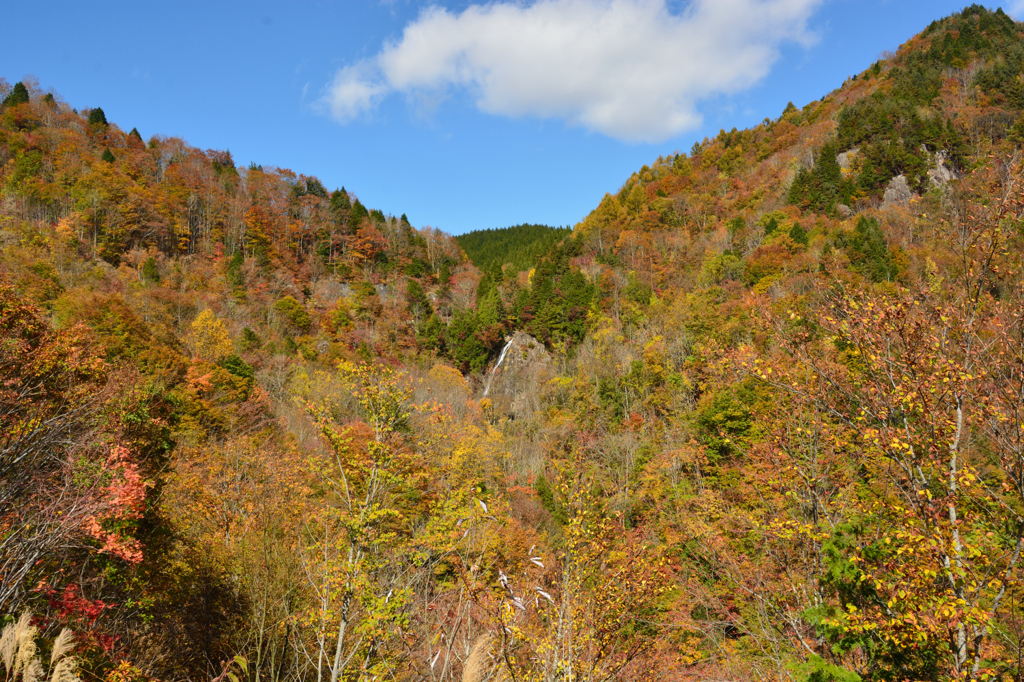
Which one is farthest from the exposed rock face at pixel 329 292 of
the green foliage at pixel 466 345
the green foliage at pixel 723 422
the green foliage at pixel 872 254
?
the green foliage at pixel 872 254

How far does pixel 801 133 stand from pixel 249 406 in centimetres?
7169

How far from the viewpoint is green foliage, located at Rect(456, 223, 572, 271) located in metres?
65.8

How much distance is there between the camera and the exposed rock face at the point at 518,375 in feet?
141

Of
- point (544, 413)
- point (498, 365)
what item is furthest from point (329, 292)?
point (544, 413)

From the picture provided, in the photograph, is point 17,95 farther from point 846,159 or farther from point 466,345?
point 846,159

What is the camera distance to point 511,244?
3632 inches

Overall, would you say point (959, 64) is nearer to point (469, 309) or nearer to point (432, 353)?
point (469, 309)

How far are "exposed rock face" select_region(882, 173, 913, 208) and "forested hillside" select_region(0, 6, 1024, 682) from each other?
932mm

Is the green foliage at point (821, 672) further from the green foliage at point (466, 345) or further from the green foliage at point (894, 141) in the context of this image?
the green foliage at point (894, 141)

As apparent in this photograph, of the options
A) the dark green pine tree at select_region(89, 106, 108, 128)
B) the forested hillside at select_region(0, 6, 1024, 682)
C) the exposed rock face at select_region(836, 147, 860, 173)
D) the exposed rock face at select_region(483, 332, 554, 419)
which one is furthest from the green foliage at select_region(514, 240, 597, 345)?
the dark green pine tree at select_region(89, 106, 108, 128)

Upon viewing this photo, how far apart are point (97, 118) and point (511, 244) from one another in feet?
202

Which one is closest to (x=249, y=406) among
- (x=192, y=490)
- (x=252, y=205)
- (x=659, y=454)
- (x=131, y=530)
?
(x=192, y=490)

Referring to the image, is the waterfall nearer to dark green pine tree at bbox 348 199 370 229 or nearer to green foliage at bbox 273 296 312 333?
green foliage at bbox 273 296 312 333

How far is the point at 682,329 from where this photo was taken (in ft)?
105
